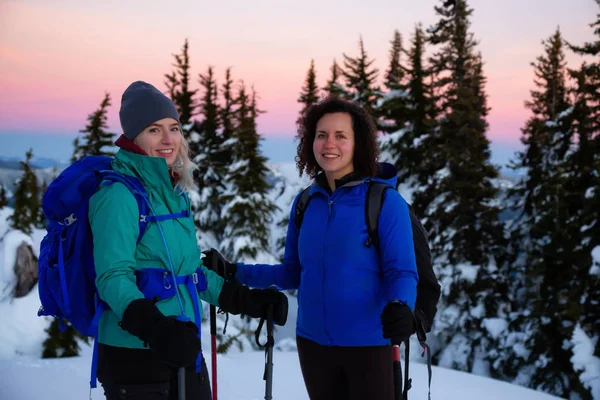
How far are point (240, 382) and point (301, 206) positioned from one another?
416cm

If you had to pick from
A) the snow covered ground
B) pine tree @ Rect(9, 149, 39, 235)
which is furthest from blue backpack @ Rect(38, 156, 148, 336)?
pine tree @ Rect(9, 149, 39, 235)

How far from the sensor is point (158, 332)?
2104 mm

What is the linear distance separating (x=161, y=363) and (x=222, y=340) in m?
15.6

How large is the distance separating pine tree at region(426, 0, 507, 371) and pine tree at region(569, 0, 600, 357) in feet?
8.34

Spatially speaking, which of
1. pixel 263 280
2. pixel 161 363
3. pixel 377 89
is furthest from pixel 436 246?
pixel 161 363

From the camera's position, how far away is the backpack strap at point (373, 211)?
281 centimetres

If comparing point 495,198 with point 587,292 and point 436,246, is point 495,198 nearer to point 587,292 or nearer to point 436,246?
point 436,246

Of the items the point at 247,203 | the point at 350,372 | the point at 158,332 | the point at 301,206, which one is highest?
the point at 247,203

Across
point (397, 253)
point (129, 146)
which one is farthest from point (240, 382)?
point (129, 146)

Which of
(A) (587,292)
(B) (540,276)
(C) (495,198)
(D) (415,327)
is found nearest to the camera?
(D) (415,327)

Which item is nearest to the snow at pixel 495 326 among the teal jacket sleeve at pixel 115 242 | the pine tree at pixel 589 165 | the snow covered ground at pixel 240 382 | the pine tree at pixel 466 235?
the pine tree at pixel 466 235

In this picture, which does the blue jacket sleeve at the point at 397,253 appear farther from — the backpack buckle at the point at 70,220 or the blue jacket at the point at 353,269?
the backpack buckle at the point at 70,220

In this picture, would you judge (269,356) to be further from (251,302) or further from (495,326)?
(495,326)

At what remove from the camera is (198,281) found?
9.35ft
